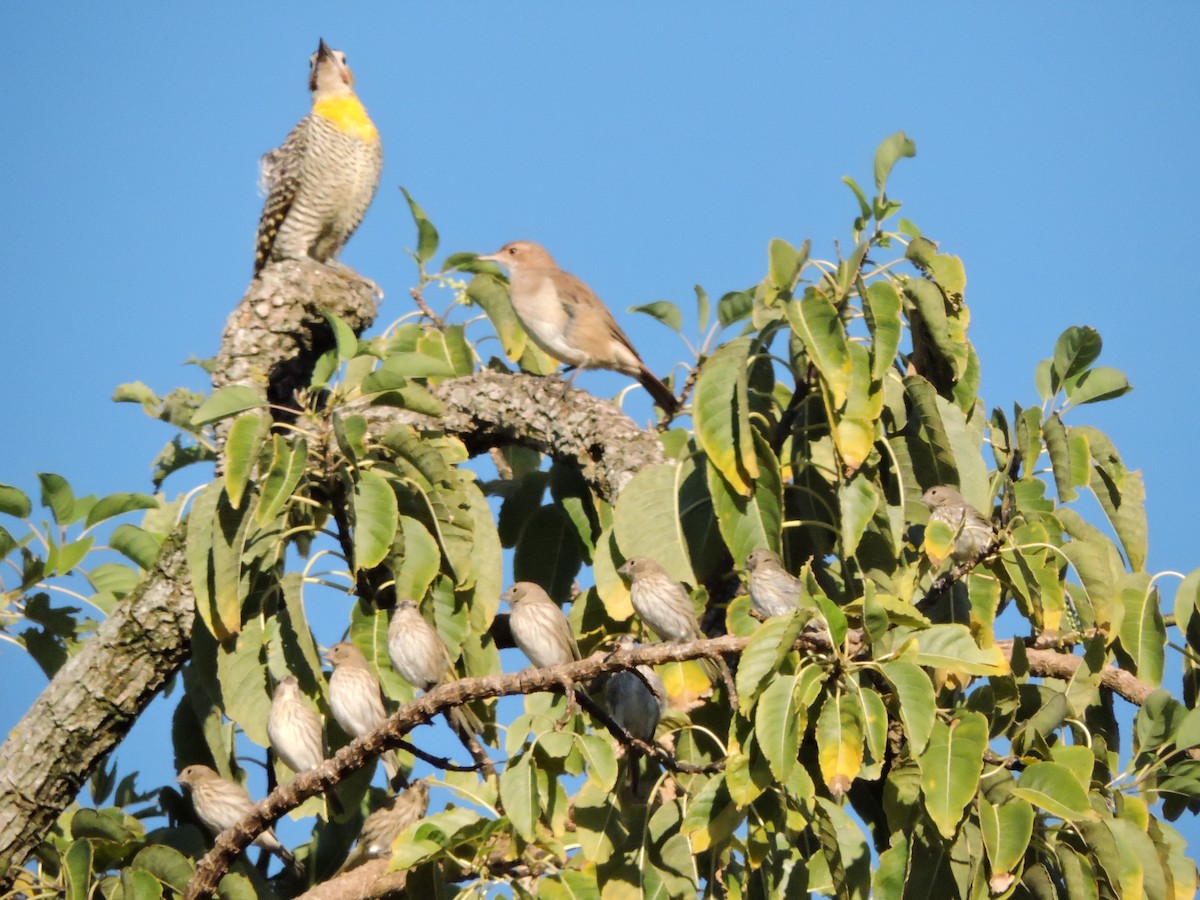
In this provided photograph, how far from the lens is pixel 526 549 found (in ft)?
21.7

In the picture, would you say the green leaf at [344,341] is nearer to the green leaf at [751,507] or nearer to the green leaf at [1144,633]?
the green leaf at [751,507]

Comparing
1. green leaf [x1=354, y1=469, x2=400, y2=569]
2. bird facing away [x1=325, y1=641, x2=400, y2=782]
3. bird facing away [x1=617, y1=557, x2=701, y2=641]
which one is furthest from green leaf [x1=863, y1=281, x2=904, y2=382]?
bird facing away [x1=325, y1=641, x2=400, y2=782]

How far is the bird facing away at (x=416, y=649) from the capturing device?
5.71 metres

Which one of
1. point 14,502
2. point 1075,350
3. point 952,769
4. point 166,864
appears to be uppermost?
point 14,502

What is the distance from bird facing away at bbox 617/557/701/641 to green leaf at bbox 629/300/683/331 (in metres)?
1.19

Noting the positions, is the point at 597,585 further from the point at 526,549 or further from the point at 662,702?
the point at 526,549

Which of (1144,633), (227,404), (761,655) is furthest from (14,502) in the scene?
(1144,633)

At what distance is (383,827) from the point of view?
6.16 metres

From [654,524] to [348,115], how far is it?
6.51 meters

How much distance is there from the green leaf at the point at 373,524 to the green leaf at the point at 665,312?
1.47 meters

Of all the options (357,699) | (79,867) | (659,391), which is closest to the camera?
(79,867)

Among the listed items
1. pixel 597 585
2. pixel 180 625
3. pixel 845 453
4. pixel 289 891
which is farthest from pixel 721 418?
pixel 289 891

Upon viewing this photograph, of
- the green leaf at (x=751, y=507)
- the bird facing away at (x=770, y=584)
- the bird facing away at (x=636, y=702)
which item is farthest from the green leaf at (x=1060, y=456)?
the bird facing away at (x=636, y=702)

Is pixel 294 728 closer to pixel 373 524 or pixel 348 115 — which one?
pixel 373 524
